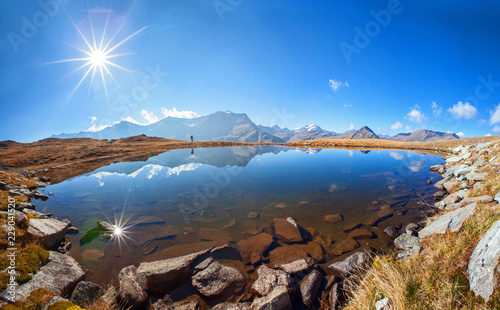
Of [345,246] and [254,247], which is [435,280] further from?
A: [254,247]

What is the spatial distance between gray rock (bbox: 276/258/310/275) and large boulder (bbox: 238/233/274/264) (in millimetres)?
1506

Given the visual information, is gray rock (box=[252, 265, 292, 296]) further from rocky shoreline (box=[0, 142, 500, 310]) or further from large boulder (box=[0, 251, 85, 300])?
large boulder (box=[0, 251, 85, 300])

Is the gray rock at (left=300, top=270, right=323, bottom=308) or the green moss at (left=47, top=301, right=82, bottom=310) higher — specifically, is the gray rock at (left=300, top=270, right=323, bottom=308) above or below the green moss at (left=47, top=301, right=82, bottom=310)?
below

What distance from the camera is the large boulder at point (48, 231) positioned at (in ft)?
29.2

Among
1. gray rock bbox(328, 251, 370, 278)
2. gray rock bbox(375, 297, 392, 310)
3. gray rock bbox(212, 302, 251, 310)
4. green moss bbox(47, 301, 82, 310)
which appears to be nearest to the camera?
gray rock bbox(375, 297, 392, 310)

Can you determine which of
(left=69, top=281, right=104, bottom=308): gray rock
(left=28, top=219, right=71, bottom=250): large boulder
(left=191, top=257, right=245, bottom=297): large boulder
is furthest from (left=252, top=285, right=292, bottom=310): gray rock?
(left=28, top=219, right=71, bottom=250): large boulder

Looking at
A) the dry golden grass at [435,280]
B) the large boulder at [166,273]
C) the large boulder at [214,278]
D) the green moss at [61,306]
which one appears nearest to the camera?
the dry golden grass at [435,280]

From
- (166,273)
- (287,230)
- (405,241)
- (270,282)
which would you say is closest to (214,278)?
(166,273)

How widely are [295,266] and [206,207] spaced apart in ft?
32.1

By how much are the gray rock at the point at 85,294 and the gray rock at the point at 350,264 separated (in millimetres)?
10294

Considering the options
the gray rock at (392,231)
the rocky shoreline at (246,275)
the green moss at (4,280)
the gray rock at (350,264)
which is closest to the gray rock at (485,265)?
the rocky shoreline at (246,275)

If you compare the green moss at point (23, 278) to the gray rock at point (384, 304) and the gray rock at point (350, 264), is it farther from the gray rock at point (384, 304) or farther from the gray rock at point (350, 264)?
the gray rock at point (350, 264)

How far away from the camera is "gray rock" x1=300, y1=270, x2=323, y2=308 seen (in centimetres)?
688

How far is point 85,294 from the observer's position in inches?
255
